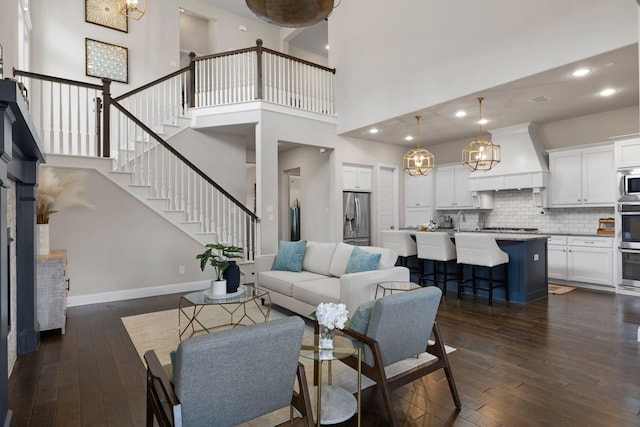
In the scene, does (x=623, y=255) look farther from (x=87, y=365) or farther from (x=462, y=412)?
(x=87, y=365)

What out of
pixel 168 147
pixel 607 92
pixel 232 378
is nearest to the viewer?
pixel 232 378

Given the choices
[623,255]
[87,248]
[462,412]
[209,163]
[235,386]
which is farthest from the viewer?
[209,163]

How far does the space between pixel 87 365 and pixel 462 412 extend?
9.79ft

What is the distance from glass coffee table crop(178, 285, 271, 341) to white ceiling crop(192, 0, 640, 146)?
4048mm

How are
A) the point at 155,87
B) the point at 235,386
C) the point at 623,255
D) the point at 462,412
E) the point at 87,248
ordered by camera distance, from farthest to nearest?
the point at 155,87 → the point at 623,255 → the point at 87,248 → the point at 462,412 → the point at 235,386

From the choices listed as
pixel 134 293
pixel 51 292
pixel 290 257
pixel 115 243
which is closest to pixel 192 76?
pixel 115 243

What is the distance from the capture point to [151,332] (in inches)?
147

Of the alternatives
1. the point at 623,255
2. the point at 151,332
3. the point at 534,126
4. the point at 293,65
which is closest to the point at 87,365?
the point at 151,332

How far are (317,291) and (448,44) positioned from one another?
4174 mm

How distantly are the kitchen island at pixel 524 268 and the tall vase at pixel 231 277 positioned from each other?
350 cm

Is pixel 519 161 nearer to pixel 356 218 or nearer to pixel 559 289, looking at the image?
pixel 559 289

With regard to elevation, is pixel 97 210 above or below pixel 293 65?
below

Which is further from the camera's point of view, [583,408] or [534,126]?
[534,126]

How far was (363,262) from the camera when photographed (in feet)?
12.6
